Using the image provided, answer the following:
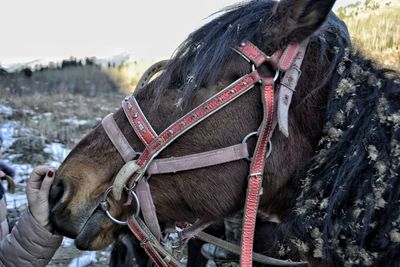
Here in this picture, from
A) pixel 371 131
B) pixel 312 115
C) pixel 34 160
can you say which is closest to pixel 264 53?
pixel 312 115

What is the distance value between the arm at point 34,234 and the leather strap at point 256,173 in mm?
874

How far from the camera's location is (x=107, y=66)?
17.3 metres

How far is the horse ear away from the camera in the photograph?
5.09ft

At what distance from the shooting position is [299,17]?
63.5 inches

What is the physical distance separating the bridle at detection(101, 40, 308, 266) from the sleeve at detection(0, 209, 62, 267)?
49cm

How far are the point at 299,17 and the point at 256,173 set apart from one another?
24.0 inches

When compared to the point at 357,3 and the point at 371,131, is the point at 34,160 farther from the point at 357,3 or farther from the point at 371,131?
the point at 371,131

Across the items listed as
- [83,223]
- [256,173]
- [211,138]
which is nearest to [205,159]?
[211,138]

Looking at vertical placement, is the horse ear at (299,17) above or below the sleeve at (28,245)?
above

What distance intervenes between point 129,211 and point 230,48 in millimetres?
794

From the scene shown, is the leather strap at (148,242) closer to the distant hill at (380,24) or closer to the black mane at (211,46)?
the black mane at (211,46)

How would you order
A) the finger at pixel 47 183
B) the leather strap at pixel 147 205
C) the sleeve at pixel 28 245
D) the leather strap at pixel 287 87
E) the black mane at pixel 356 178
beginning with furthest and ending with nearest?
the sleeve at pixel 28 245, the finger at pixel 47 183, the leather strap at pixel 147 205, the leather strap at pixel 287 87, the black mane at pixel 356 178

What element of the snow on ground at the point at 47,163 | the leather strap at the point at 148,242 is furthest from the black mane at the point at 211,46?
the snow on ground at the point at 47,163

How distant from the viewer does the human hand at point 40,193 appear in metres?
1.90
